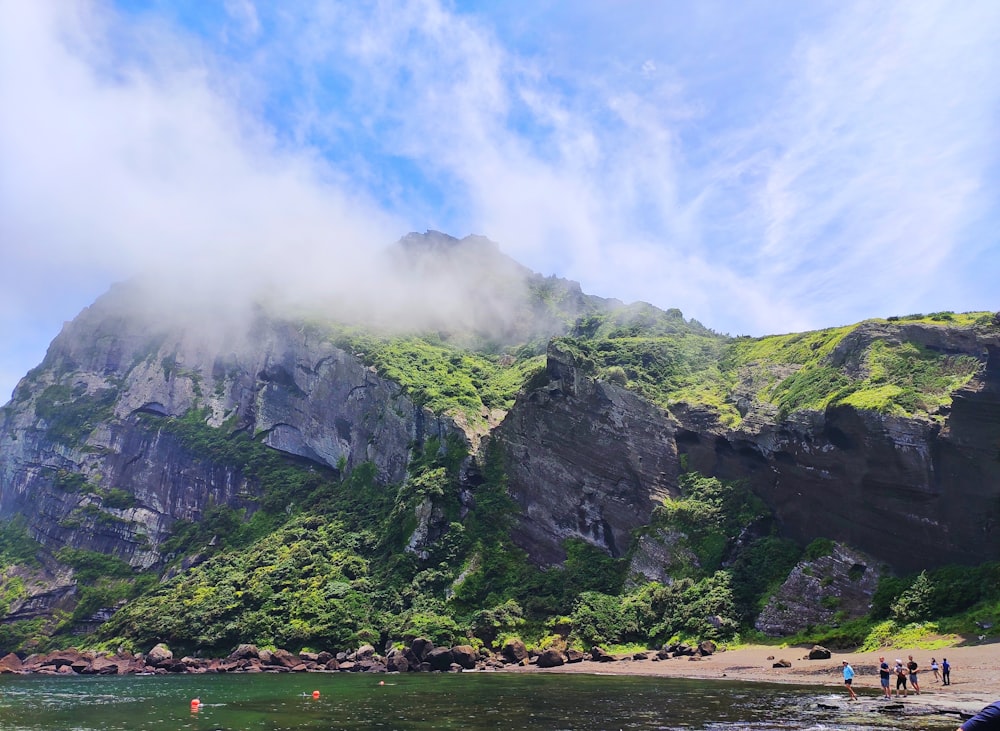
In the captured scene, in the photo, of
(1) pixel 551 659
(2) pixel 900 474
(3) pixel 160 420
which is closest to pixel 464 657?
(1) pixel 551 659

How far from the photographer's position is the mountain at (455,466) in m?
57.5

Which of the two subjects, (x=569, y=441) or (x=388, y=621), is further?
(x=569, y=441)

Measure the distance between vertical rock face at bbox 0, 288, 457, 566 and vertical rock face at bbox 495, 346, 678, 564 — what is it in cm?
1772

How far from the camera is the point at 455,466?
93.0 metres

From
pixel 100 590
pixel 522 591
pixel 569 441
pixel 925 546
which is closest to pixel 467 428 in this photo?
pixel 569 441

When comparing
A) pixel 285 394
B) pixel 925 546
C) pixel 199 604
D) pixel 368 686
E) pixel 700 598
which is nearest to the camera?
pixel 368 686

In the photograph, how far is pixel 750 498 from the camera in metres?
69.8

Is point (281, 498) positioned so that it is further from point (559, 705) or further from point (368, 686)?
point (559, 705)

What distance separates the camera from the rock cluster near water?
59525 mm

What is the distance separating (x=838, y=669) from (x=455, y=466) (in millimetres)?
59125

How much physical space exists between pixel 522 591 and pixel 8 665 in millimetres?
68012

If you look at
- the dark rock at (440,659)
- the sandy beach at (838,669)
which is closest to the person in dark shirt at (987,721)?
the sandy beach at (838,669)

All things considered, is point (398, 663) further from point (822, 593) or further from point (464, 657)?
point (822, 593)

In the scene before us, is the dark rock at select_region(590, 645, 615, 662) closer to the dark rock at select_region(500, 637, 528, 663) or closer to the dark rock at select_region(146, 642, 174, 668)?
the dark rock at select_region(500, 637, 528, 663)
